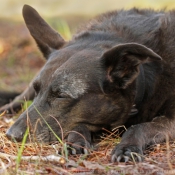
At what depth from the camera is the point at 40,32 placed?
5.04m

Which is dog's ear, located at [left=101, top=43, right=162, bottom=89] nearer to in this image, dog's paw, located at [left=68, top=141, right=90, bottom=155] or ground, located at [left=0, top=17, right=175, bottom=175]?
ground, located at [left=0, top=17, right=175, bottom=175]

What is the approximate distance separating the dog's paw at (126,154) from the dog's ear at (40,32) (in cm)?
160

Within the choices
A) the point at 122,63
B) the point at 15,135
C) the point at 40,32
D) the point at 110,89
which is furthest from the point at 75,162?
→ the point at 40,32

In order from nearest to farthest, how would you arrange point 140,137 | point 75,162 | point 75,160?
1. point 75,162
2. point 75,160
3. point 140,137

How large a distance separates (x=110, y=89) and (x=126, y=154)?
0.69m

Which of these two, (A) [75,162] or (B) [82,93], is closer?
(A) [75,162]

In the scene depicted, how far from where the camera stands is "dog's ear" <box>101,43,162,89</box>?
3883 mm

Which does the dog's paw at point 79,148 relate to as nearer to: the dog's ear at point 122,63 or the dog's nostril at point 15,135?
the dog's nostril at point 15,135

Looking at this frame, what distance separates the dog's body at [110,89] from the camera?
13.2ft

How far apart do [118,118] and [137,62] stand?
59 cm

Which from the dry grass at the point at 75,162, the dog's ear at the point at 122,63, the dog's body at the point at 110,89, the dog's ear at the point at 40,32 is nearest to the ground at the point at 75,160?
the dry grass at the point at 75,162

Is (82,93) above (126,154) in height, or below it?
above

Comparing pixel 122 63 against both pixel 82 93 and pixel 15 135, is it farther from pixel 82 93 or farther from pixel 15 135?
pixel 15 135

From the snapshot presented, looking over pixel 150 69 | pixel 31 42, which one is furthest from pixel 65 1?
pixel 150 69
